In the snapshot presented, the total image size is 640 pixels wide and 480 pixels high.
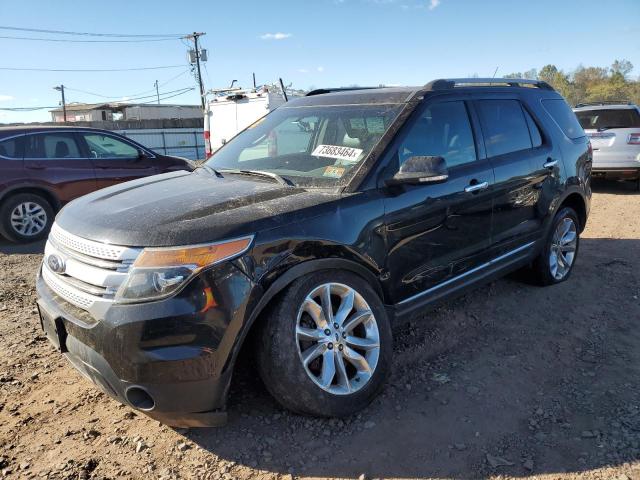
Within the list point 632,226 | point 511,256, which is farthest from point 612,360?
point 632,226

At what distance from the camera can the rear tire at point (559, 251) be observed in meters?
4.84

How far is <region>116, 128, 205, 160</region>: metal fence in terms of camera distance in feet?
103

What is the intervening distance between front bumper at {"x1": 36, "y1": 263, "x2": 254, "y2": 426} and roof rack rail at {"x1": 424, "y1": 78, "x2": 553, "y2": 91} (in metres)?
2.15

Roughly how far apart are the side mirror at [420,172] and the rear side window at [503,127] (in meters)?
1.09

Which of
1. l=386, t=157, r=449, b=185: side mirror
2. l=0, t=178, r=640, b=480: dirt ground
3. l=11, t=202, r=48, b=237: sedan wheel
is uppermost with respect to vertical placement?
l=386, t=157, r=449, b=185: side mirror

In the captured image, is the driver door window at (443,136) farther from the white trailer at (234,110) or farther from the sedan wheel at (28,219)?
the white trailer at (234,110)

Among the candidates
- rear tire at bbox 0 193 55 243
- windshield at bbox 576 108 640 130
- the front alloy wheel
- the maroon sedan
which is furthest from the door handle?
windshield at bbox 576 108 640 130

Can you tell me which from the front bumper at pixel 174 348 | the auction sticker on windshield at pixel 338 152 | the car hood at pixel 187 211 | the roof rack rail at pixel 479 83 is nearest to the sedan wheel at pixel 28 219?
the car hood at pixel 187 211

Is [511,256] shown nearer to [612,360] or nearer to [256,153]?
[612,360]

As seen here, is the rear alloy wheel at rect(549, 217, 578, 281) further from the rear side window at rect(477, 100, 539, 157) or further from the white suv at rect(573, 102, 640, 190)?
the white suv at rect(573, 102, 640, 190)

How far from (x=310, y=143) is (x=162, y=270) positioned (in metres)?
1.76

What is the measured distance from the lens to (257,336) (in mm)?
2637

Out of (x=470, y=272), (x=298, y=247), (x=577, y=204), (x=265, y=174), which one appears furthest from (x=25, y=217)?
(x=577, y=204)

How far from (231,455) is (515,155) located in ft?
10.3
